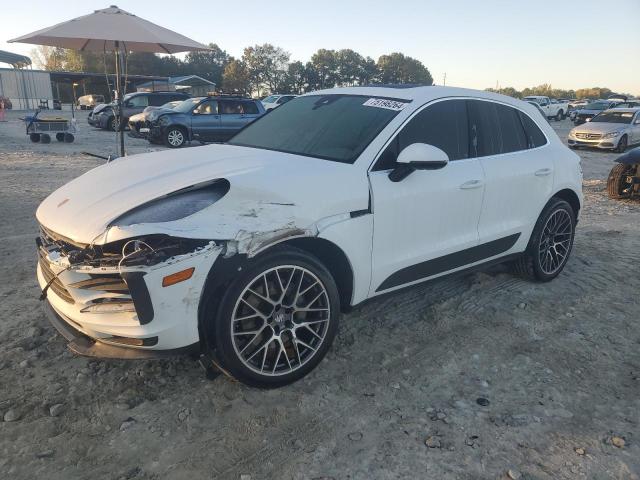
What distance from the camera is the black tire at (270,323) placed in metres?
2.51

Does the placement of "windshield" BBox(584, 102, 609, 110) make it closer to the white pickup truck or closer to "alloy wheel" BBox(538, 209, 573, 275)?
the white pickup truck

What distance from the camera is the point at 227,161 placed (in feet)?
10.2

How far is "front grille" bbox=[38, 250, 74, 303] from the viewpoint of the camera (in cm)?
260

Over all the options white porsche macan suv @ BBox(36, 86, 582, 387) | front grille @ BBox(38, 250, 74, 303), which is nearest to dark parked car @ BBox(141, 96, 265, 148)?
white porsche macan suv @ BBox(36, 86, 582, 387)

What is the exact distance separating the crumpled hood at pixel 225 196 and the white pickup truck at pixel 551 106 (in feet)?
112

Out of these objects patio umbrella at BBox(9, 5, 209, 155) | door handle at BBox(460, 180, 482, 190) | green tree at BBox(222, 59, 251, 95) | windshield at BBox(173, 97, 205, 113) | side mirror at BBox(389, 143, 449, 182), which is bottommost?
door handle at BBox(460, 180, 482, 190)

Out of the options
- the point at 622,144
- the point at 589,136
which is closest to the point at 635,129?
the point at 622,144

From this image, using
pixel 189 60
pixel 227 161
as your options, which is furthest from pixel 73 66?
pixel 227 161

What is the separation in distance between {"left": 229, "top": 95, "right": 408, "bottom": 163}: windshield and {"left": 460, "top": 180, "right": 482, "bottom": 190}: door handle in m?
0.73

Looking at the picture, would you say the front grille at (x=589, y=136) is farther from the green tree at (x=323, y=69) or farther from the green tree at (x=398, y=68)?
the green tree at (x=398, y=68)

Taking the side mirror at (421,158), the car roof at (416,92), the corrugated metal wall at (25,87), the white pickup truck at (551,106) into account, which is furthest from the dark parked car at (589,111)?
the corrugated metal wall at (25,87)

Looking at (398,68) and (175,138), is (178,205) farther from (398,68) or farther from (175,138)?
(398,68)

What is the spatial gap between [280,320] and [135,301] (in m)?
0.83

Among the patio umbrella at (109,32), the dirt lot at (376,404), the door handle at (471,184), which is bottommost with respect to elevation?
the dirt lot at (376,404)
